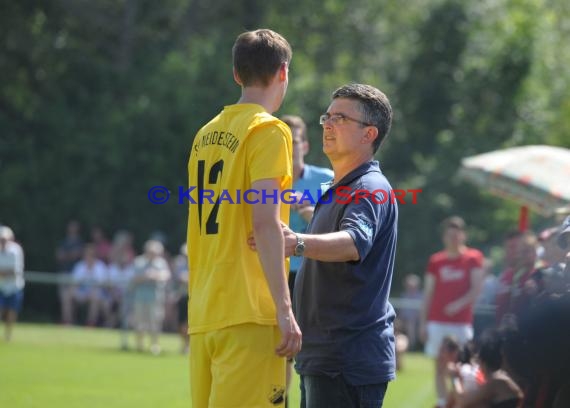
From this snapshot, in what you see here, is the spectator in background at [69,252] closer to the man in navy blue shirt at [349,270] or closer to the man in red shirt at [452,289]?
the man in red shirt at [452,289]

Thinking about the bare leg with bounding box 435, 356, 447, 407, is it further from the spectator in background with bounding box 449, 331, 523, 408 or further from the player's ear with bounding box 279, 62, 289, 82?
the player's ear with bounding box 279, 62, 289, 82

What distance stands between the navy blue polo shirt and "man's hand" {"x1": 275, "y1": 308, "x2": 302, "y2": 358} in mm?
278

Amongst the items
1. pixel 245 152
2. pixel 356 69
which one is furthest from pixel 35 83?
pixel 245 152

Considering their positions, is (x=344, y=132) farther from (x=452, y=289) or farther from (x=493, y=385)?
(x=452, y=289)

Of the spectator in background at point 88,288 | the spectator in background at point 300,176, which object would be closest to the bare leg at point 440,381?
the spectator in background at point 300,176

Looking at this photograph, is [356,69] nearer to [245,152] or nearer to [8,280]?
[8,280]

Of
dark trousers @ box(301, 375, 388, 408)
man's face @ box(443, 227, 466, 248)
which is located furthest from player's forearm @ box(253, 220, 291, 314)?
man's face @ box(443, 227, 466, 248)

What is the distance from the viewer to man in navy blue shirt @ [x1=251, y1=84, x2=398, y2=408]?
205 inches

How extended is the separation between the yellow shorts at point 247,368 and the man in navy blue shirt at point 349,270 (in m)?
0.24

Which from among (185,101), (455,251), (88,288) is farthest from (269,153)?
(185,101)

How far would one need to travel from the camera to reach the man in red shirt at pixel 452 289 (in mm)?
13977

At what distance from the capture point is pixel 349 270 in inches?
209

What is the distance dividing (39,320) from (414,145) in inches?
503

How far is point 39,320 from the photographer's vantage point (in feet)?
94.1
